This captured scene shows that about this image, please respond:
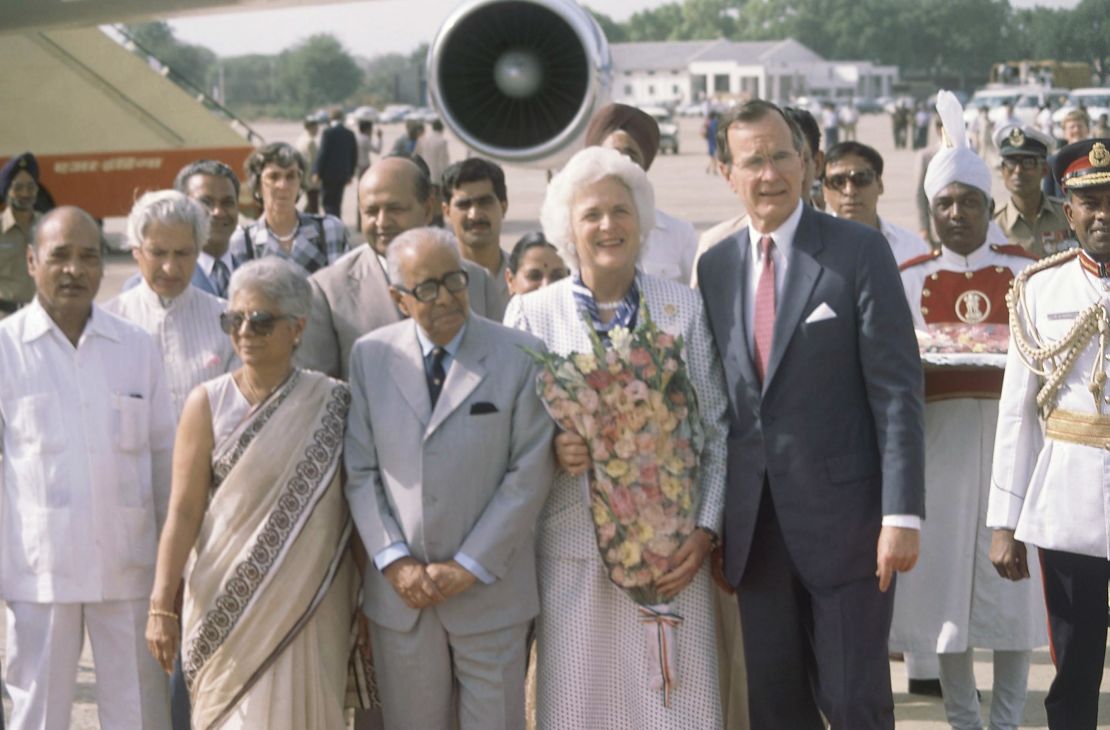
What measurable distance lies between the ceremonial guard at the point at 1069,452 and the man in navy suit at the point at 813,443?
396 millimetres

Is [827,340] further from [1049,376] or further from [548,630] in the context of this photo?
[548,630]

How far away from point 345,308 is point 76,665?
127 cm

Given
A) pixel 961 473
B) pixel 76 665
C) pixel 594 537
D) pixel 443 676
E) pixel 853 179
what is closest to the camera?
pixel 443 676

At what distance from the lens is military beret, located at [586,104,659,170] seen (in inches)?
196

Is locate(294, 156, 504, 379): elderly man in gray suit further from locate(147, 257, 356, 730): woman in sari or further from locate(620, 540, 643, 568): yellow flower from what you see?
locate(620, 540, 643, 568): yellow flower

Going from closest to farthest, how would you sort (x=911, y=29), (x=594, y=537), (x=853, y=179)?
(x=594, y=537) < (x=853, y=179) < (x=911, y=29)

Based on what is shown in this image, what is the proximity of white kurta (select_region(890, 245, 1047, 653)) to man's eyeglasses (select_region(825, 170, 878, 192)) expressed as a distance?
732mm

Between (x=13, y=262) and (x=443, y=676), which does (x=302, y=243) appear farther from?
(x=13, y=262)

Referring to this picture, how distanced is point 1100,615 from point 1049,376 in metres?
0.62

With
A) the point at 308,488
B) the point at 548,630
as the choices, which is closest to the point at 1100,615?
the point at 548,630

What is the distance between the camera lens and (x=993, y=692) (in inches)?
177

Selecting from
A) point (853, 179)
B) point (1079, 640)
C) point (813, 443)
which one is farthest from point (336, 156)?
point (1079, 640)

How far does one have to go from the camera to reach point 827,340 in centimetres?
349

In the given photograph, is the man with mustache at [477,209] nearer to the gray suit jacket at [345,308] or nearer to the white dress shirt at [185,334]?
the gray suit jacket at [345,308]
